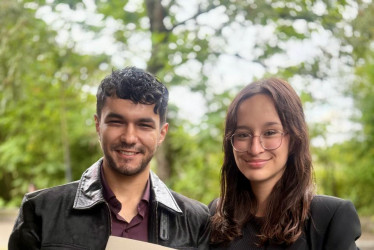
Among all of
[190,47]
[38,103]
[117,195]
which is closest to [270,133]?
[117,195]

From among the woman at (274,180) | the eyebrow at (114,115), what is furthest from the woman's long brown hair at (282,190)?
the eyebrow at (114,115)

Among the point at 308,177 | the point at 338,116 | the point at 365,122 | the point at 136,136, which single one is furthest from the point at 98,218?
the point at 338,116

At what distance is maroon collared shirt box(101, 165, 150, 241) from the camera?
1.90 meters

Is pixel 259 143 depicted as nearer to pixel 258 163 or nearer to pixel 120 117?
pixel 258 163

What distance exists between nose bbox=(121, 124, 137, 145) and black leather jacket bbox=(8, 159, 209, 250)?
8.3 inches

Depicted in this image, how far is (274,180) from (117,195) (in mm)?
550

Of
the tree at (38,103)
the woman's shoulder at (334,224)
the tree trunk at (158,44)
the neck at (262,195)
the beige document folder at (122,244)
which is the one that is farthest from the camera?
the tree at (38,103)

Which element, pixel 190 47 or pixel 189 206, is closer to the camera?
pixel 189 206

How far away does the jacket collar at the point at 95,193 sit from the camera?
Result: 6.28 ft

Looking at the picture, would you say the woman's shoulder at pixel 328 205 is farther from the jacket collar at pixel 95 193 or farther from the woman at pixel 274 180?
the jacket collar at pixel 95 193

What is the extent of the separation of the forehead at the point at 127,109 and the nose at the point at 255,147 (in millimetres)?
340

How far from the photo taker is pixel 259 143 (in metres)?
1.90

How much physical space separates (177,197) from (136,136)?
368mm

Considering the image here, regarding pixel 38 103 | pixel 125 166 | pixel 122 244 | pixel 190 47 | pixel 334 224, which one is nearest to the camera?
pixel 122 244
